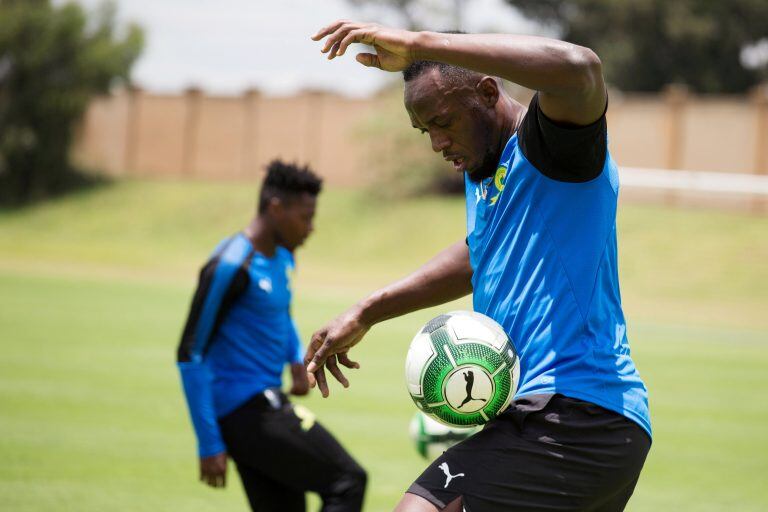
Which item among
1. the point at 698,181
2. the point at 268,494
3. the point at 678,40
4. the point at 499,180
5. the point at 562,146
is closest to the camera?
the point at 562,146

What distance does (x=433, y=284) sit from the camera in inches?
171

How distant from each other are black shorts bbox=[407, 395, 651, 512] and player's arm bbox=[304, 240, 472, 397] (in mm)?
656

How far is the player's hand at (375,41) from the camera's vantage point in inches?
126

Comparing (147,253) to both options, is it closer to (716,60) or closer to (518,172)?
(716,60)

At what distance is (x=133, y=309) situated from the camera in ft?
73.9

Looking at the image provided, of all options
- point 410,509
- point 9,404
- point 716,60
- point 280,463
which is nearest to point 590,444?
point 410,509

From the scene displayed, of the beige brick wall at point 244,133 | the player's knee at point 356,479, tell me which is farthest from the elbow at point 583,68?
the beige brick wall at point 244,133

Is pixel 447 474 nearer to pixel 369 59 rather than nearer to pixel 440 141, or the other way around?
pixel 440 141

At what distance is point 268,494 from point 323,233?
127ft

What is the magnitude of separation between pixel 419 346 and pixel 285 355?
275 cm

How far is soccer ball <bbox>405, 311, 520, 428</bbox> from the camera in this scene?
3670mm

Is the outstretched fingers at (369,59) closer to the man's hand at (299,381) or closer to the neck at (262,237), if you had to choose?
the neck at (262,237)

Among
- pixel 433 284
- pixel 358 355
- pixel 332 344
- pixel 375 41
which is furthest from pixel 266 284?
pixel 358 355

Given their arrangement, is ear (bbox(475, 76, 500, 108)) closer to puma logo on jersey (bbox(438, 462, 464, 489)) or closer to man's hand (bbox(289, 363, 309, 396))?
puma logo on jersey (bbox(438, 462, 464, 489))
